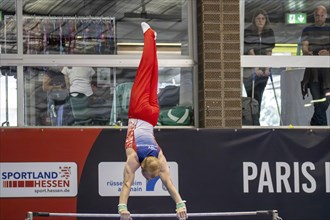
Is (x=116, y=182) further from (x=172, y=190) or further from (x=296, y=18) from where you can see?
(x=296, y=18)

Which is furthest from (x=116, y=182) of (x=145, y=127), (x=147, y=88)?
(x=147, y=88)

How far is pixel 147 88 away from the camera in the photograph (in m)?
10.7

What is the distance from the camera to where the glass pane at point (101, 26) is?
1252 cm

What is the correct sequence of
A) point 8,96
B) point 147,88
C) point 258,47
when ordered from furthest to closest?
point 258,47 → point 8,96 → point 147,88

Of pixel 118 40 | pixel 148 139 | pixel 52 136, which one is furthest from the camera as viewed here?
pixel 118 40

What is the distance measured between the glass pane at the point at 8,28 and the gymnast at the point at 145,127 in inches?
99.4

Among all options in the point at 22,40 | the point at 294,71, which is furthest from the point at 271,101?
the point at 22,40

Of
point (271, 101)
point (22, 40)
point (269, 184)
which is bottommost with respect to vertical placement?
point (269, 184)

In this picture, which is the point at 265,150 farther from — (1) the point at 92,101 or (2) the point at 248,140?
(1) the point at 92,101

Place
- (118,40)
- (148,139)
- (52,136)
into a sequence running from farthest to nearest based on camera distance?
1. (118,40)
2. (52,136)
3. (148,139)

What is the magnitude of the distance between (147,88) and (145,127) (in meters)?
0.49

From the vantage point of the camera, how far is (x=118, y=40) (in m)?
12.8

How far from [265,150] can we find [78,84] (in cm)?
283

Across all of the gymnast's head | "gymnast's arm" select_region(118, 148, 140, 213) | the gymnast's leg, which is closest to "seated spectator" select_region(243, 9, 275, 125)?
the gymnast's leg
